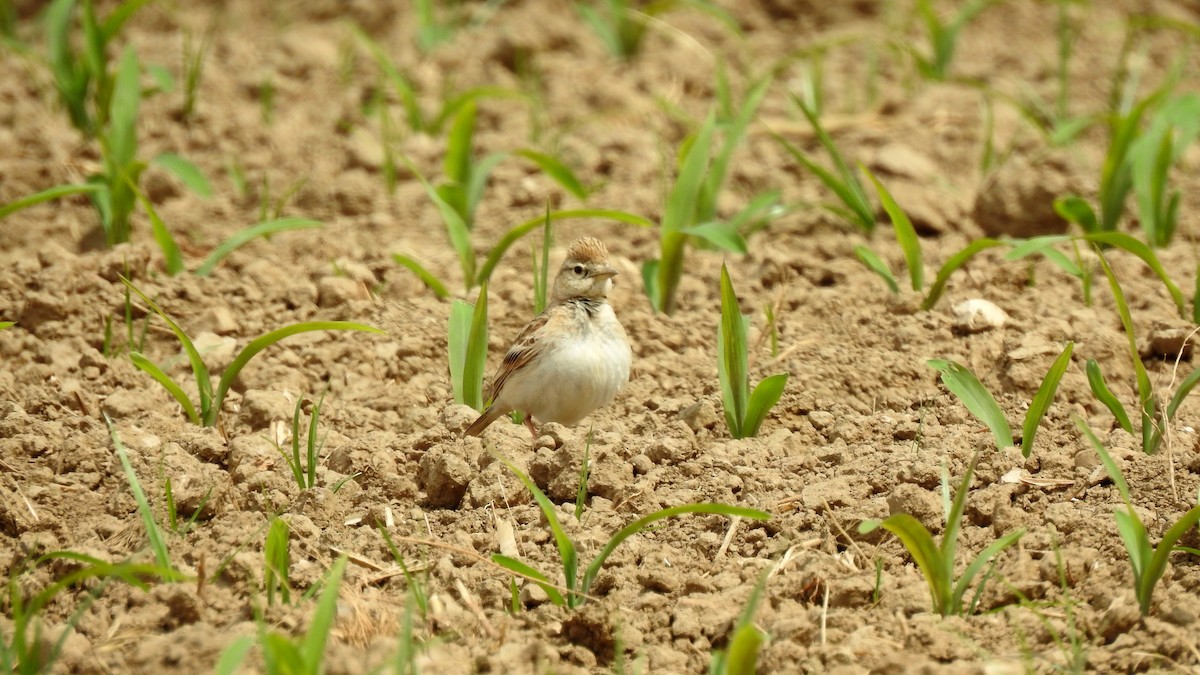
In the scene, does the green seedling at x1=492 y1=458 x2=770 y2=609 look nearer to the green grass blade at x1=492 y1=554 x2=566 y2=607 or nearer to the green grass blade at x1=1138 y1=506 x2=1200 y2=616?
the green grass blade at x1=492 y1=554 x2=566 y2=607

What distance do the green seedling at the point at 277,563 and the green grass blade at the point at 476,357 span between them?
132cm

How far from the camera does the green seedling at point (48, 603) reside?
3617 mm

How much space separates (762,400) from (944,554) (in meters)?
1.24

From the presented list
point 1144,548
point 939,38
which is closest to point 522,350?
point 1144,548

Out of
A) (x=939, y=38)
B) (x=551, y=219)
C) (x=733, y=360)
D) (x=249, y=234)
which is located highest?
(x=939, y=38)

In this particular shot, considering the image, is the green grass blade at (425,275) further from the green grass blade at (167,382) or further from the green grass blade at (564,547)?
the green grass blade at (564,547)

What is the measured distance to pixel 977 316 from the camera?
19.1 ft

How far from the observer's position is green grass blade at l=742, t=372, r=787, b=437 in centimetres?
496

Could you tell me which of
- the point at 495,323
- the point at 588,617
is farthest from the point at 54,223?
the point at 588,617

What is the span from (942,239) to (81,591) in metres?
4.51

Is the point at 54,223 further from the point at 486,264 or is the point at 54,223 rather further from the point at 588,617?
the point at 588,617

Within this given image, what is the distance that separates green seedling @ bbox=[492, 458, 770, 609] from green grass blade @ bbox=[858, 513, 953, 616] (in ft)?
1.32

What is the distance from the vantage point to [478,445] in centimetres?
491

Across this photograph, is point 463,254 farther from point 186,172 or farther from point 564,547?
point 564,547
